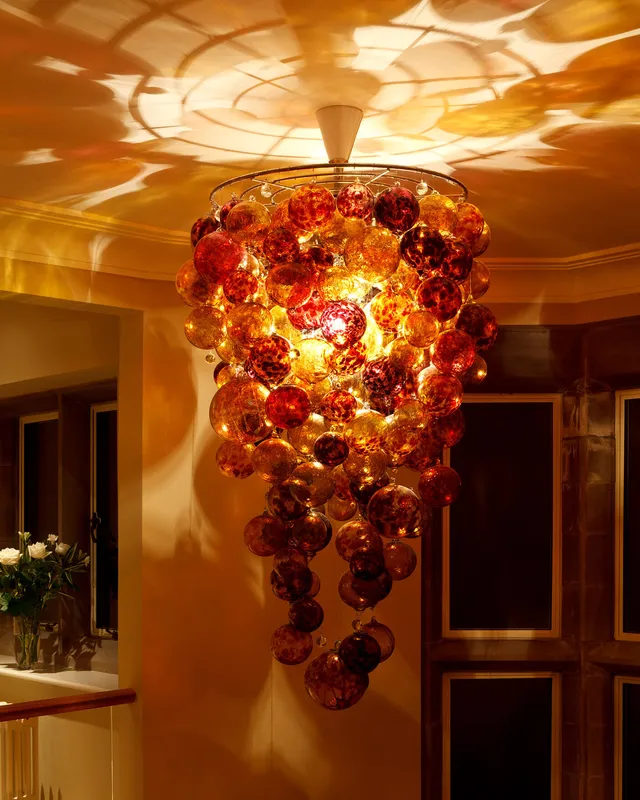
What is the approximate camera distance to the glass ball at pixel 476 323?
2641mm

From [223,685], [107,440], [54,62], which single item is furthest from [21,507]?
[54,62]

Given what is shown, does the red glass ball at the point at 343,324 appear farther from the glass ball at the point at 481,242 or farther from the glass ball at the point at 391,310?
the glass ball at the point at 481,242

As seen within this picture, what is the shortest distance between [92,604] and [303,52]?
128 inches

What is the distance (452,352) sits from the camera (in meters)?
2.47

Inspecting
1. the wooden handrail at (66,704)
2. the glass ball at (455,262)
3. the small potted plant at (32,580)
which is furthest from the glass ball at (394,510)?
the small potted plant at (32,580)

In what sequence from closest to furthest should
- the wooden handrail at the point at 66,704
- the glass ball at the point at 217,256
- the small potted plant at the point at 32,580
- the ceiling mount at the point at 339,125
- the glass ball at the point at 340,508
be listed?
the glass ball at the point at 217,256, the ceiling mount at the point at 339,125, the glass ball at the point at 340,508, the wooden handrail at the point at 66,704, the small potted plant at the point at 32,580

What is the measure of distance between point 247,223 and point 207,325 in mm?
304

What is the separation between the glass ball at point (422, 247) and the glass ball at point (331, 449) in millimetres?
450

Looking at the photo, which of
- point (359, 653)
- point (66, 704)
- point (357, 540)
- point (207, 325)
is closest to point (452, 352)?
point (357, 540)

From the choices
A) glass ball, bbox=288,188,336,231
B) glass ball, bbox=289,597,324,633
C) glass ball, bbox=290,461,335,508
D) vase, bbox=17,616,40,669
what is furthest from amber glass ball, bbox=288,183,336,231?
vase, bbox=17,616,40,669

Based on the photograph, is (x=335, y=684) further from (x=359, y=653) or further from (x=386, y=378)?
(x=386, y=378)

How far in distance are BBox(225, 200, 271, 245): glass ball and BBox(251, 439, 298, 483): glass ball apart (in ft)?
1.67

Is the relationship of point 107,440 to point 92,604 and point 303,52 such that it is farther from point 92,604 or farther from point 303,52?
point 303,52

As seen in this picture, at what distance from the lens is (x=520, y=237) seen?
395cm
